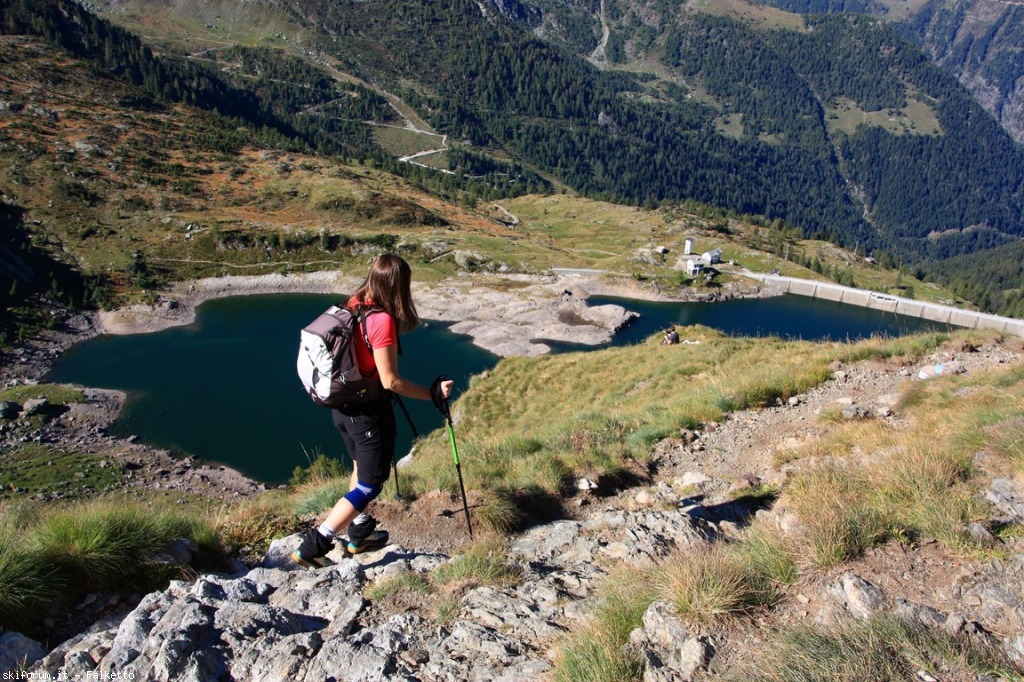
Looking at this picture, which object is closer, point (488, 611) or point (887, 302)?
point (488, 611)

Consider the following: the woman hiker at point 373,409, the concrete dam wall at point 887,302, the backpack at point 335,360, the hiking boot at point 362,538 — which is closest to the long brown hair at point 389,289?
the woman hiker at point 373,409

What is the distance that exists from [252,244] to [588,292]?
54127mm

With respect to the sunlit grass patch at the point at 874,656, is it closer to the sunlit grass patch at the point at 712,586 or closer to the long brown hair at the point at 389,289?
the sunlit grass patch at the point at 712,586

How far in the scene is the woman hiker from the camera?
5.19m

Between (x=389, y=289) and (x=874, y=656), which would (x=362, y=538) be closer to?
(x=389, y=289)

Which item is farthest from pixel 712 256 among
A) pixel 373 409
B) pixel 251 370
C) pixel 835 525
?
pixel 373 409

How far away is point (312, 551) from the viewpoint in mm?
5594

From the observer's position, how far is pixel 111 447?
140ft

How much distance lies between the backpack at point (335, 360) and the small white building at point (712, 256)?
107m

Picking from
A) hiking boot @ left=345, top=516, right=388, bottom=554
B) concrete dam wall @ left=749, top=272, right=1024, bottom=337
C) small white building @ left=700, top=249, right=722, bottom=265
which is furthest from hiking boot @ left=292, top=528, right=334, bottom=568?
concrete dam wall @ left=749, top=272, right=1024, bottom=337

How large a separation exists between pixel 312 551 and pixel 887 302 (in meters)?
122

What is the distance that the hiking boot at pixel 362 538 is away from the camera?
589 centimetres

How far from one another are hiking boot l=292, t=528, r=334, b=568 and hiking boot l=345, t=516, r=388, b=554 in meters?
0.29

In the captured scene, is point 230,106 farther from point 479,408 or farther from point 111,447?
point 479,408
